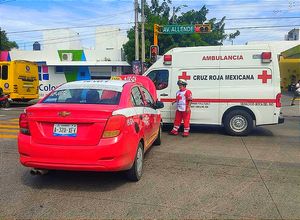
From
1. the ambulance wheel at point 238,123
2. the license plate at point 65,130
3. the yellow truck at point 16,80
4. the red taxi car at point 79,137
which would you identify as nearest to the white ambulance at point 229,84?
the ambulance wheel at point 238,123

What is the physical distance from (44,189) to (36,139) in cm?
76

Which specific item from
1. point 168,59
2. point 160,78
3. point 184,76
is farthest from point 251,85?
point 160,78

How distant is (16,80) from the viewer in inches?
774

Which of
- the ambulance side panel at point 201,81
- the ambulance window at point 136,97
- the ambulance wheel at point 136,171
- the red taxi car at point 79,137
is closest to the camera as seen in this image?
the red taxi car at point 79,137

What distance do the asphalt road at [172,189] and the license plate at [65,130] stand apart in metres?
0.84

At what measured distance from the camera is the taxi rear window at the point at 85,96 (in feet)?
17.7

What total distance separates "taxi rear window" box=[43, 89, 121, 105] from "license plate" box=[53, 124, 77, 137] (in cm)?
58

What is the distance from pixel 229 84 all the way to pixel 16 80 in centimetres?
1381

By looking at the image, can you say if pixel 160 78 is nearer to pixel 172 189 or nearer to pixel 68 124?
pixel 172 189

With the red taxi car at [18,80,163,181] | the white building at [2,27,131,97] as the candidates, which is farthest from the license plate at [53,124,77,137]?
the white building at [2,27,131,97]

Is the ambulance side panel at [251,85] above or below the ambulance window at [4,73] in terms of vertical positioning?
below

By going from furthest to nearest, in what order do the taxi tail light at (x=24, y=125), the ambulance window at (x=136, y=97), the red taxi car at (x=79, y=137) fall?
the ambulance window at (x=136, y=97) < the taxi tail light at (x=24, y=125) < the red taxi car at (x=79, y=137)

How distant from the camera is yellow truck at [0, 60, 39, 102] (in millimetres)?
19500

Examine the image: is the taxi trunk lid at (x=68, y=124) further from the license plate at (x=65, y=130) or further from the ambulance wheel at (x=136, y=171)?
the ambulance wheel at (x=136, y=171)
